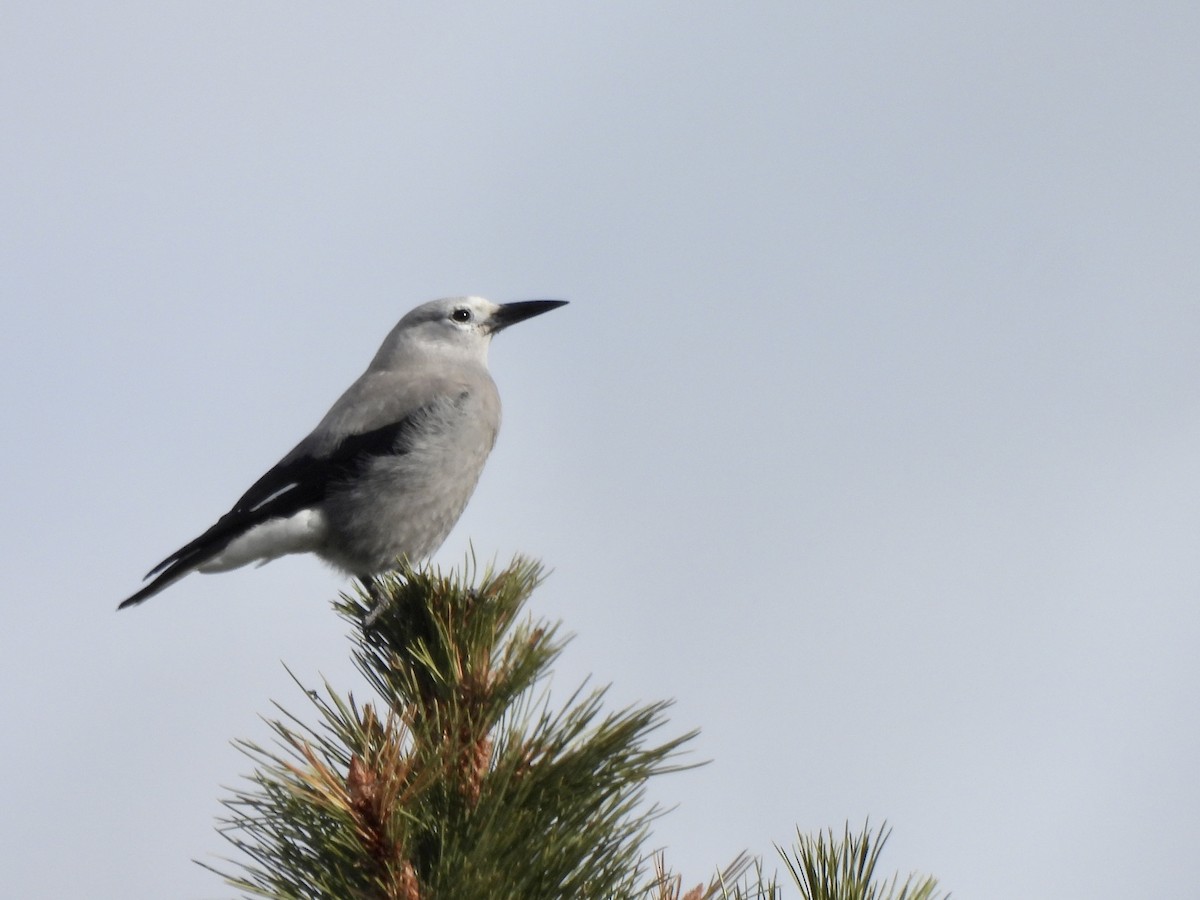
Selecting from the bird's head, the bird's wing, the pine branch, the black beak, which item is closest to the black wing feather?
the bird's wing

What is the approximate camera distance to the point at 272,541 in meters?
4.73

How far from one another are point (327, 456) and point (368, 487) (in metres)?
0.23

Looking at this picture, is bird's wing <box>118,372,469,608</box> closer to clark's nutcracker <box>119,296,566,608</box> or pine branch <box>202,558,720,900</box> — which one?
clark's nutcracker <box>119,296,566,608</box>

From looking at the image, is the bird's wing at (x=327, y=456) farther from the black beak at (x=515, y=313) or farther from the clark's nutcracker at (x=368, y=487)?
the black beak at (x=515, y=313)

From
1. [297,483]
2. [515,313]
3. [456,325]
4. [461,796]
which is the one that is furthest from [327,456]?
[461,796]

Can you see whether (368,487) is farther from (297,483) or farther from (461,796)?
(461,796)

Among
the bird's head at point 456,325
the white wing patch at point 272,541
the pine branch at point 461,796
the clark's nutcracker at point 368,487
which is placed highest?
the bird's head at point 456,325

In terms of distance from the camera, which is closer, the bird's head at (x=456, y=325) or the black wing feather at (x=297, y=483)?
the black wing feather at (x=297, y=483)

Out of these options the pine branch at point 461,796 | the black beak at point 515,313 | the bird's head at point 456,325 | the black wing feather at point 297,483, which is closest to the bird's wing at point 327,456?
the black wing feather at point 297,483

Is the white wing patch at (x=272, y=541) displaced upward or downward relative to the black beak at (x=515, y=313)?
downward

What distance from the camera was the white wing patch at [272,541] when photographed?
4.68 metres

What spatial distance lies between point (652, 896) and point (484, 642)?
55cm

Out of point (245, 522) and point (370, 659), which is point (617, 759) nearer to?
point (370, 659)

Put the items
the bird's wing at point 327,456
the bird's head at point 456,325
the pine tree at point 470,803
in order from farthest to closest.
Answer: the bird's head at point 456,325, the bird's wing at point 327,456, the pine tree at point 470,803
